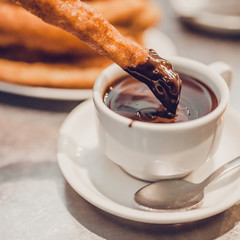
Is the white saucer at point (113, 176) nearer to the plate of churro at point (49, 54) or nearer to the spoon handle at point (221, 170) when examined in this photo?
the spoon handle at point (221, 170)

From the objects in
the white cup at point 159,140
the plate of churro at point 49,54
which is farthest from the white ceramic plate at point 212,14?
the white cup at point 159,140

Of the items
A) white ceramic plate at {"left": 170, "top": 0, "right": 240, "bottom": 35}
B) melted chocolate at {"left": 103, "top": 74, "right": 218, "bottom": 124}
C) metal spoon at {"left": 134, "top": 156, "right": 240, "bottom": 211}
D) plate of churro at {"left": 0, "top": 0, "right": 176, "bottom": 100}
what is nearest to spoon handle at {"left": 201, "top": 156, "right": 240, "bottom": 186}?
metal spoon at {"left": 134, "top": 156, "right": 240, "bottom": 211}

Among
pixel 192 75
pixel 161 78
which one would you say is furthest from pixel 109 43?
pixel 192 75

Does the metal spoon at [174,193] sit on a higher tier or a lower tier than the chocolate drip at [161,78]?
lower

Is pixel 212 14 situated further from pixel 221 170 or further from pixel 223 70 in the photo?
pixel 221 170

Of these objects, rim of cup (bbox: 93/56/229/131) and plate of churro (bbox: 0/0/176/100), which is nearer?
rim of cup (bbox: 93/56/229/131)

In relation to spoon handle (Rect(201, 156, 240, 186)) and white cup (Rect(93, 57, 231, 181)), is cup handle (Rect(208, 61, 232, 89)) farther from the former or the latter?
spoon handle (Rect(201, 156, 240, 186))
